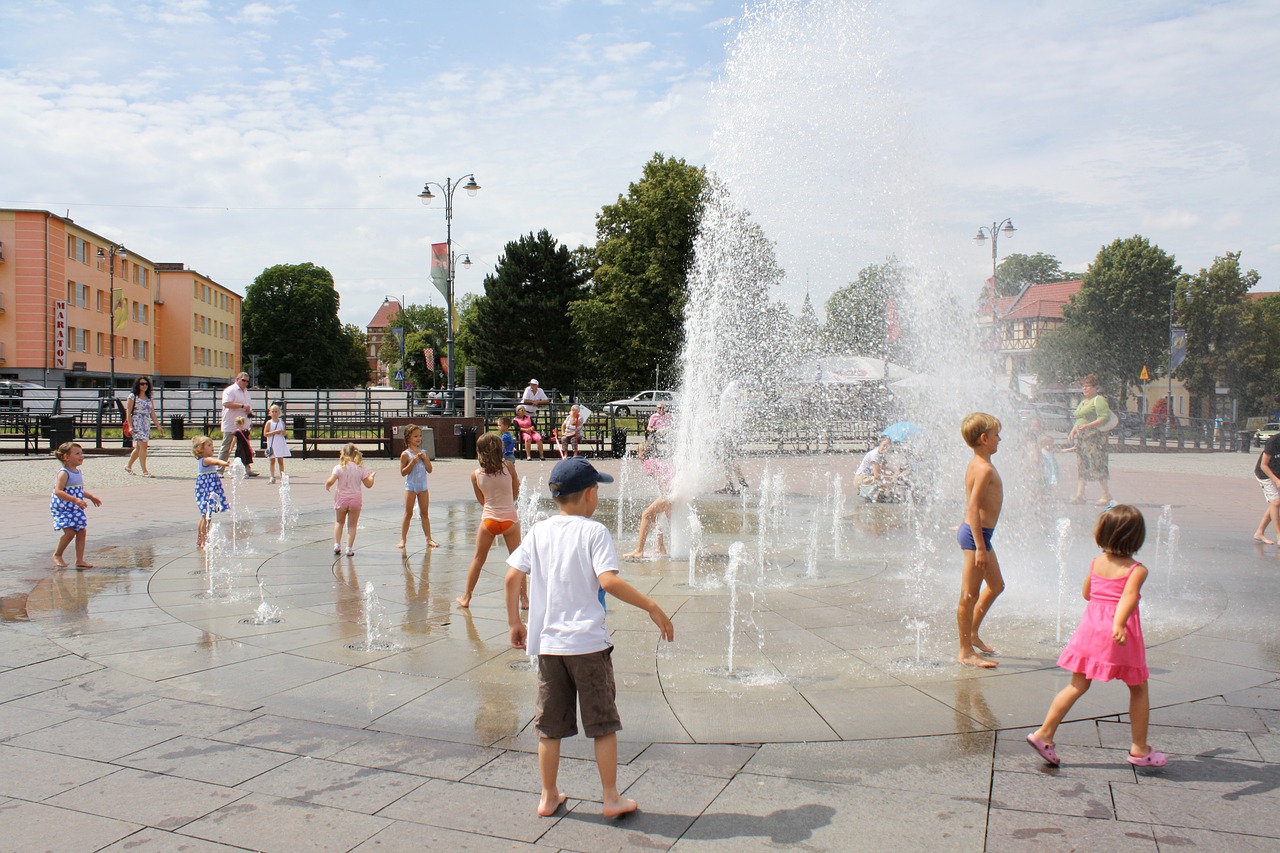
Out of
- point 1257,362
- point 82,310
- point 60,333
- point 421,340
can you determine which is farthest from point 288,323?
point 1257,362

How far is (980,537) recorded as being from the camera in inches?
210

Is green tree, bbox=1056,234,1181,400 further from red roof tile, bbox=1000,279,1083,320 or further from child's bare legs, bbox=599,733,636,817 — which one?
child's bare legs, bbox=599,733,636,817

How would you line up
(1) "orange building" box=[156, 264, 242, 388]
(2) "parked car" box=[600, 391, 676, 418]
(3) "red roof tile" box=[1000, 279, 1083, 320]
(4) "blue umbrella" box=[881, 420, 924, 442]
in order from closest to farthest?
(4) "blue umbrella" box=[881, 420, 924, 442] → (2) "parked car" box=[600, 391, 676, 418] → (3) "red roof tile" box=[1000, 279, 1083, 320] → (1) "orange building" box=[156, 264, 242, 388]

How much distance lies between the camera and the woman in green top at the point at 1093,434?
1302 centimetres

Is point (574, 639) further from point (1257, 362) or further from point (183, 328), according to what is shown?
point (183, 328)

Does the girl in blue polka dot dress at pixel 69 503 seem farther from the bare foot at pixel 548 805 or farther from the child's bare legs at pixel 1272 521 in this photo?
the child's bare legs at pixel 1272 521

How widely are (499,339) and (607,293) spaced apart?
422 inches

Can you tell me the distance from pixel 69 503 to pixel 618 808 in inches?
273

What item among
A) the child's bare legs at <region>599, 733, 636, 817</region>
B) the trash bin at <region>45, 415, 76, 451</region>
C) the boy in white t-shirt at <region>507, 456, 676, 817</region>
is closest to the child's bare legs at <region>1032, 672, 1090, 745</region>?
the boy in white t-shirt at <region>507, 456, 676, 817</region>

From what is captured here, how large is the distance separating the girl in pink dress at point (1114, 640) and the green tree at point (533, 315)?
50986mm

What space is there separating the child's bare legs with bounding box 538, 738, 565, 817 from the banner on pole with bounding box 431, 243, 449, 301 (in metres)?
24.3

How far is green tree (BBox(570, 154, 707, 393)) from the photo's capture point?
44250mm

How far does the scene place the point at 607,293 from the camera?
47344 millimetres

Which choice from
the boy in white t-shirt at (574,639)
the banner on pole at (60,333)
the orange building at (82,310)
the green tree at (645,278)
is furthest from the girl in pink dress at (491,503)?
the banner on pole at (60,333)
